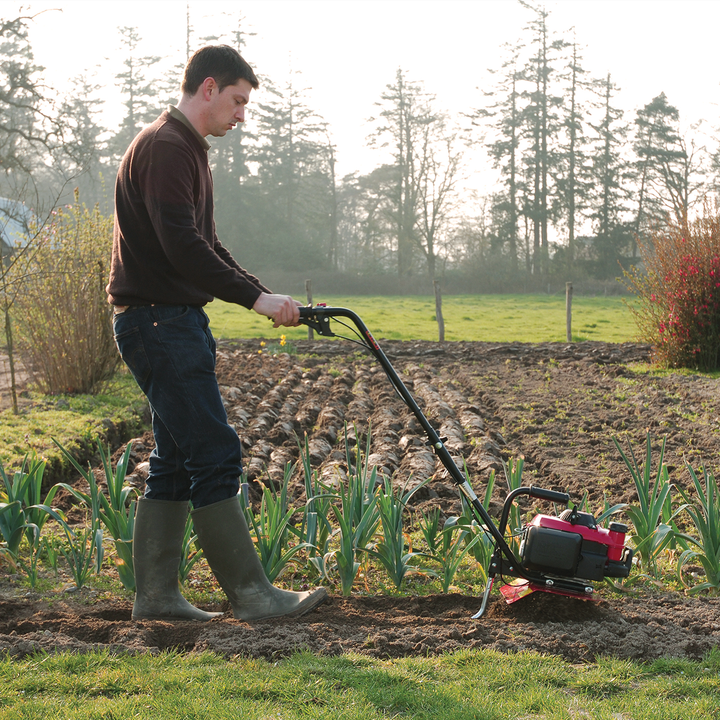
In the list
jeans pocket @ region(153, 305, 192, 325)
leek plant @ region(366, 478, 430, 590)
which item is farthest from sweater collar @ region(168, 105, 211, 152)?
leek plant @ region(366, 478, 430, 590)

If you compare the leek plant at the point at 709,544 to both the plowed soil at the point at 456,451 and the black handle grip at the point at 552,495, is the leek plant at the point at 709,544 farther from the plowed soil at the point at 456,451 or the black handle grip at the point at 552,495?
the black handle grip at the point at 552,495

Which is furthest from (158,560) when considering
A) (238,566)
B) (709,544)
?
(709,544)

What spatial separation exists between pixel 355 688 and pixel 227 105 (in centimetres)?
228

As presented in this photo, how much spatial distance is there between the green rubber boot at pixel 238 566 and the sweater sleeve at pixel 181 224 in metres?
0.87

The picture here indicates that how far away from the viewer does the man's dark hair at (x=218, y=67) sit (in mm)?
3088

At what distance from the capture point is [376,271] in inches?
1512

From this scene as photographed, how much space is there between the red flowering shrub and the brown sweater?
10265 millimetres

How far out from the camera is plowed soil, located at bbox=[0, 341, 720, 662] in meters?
3.07

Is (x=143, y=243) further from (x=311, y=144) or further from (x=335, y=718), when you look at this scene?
(x=311, y=144)

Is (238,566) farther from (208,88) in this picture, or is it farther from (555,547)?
(208,88)

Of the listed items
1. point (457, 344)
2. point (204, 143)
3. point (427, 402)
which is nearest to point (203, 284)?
point (204, 143)

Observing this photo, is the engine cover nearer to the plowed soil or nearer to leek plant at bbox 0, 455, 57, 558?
the plowed soil

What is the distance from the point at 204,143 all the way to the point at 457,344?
13511 millimetres

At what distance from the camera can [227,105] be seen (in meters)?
3.17
